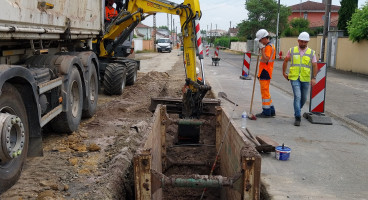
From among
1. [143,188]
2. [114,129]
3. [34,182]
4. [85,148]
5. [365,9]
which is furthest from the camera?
[365,9]

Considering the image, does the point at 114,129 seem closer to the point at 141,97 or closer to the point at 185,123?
the point at 185,123

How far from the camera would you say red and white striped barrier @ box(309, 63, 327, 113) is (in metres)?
7.86

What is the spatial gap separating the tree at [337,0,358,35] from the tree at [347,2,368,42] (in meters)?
4.63

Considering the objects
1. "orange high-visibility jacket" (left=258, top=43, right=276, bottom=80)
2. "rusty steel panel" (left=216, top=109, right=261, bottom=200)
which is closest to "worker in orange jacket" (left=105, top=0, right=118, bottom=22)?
"orange high-visibility jacket" (left=258, top=43, right=276, bottom=80)

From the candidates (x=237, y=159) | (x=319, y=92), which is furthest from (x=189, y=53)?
(x=237, y=159)

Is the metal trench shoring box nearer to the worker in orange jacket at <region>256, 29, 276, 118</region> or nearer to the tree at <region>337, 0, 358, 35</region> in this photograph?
the worker in orange jacket at <region>256, 29, 276, 118</region>

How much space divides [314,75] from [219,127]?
9.61 ft

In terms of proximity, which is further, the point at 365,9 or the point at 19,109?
the point at 365,9

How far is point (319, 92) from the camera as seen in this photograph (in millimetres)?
7891

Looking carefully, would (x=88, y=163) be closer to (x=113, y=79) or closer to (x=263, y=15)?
(x=113, y=79)

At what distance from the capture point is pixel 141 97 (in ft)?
36.8

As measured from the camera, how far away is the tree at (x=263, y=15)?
211 feet

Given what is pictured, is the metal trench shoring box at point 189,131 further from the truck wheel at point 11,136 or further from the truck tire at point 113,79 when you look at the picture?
the truck tire at point 113,79

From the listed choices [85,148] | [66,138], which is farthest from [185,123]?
[66,138]
